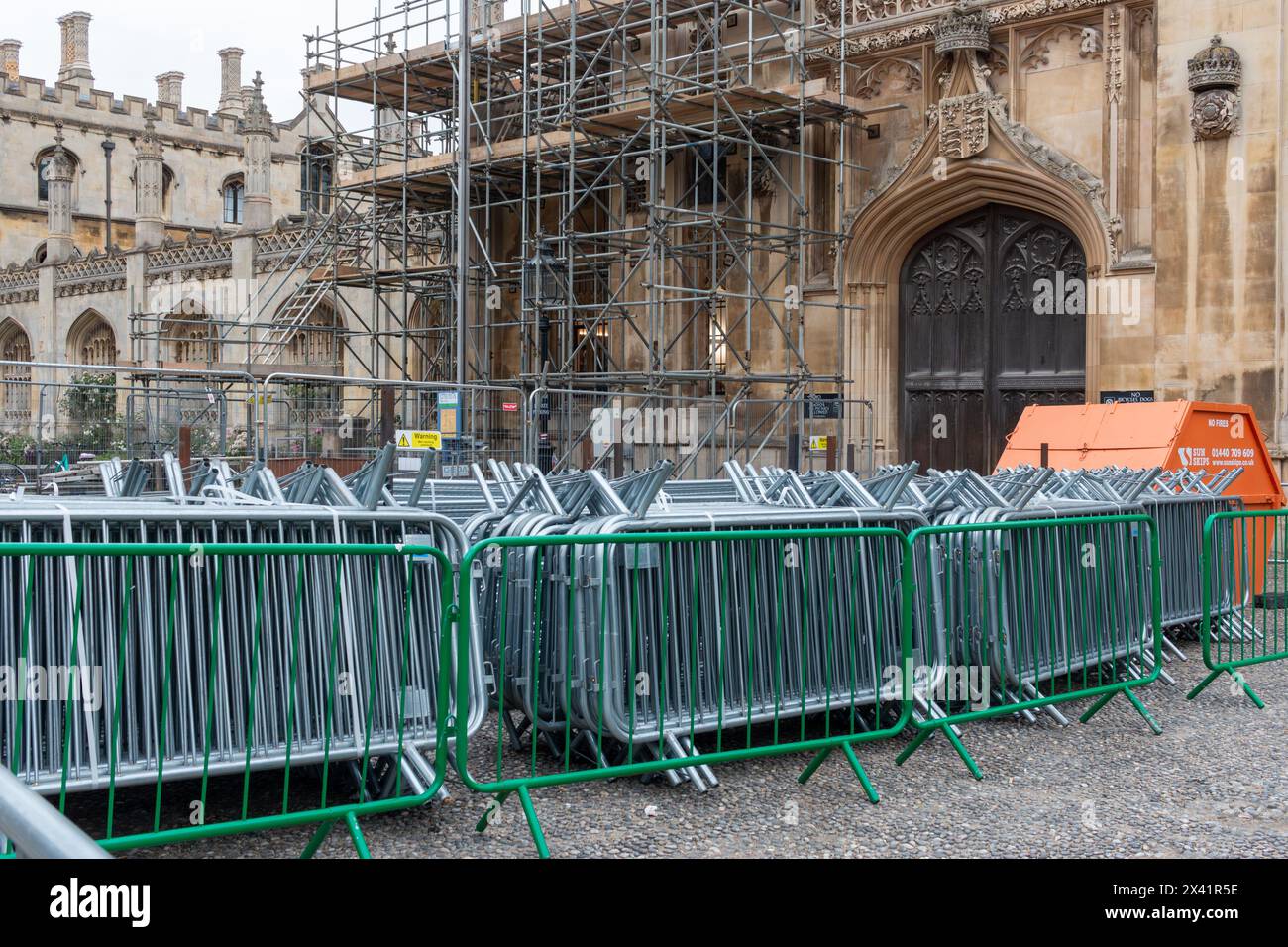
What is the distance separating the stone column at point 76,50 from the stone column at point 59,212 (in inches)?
596

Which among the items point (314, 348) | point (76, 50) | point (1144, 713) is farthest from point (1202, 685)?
point (76, 50)

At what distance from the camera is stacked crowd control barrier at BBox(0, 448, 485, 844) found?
4840mm

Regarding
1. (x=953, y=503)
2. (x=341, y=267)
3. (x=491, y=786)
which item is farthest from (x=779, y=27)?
(x=491, y=786)

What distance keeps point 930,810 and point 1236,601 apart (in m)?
5.93

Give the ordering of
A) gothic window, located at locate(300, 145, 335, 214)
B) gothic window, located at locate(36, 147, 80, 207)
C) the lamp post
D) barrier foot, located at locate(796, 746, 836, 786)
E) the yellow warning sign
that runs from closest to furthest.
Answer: barrier foot, located at locate(796, 746, 836, 786), the yellow warning sign, gothic window, located at locate(300, 145, 335, 214), the lamp post, gothic window, located at locate(36, 147, 80, 207)

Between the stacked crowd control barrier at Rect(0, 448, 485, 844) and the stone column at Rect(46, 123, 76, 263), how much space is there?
4619cm

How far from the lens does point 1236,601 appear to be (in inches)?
426

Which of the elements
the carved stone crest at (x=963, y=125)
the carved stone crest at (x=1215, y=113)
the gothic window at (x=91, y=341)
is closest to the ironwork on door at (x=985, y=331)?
the carved stone crest at (x=963, y=125)

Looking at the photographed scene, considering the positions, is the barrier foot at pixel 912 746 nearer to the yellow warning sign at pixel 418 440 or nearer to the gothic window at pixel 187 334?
the yellow warning sign at pixel 418 440

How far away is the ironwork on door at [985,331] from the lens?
65.1ft

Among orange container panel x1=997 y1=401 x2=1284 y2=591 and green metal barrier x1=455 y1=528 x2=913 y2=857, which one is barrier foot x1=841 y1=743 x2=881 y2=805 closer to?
green metal barrier x1=455 y1=528 x2=913 y2=857

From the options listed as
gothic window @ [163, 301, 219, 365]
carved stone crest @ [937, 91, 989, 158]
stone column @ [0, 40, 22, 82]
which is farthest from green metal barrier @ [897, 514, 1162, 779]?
stone column @ [0, 40, 22, 82]
